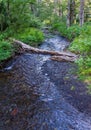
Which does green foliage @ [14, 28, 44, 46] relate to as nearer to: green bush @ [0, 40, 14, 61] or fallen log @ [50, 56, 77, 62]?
green bush @ [0, 40, 14, 61]

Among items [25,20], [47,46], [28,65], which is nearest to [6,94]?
[28,65]

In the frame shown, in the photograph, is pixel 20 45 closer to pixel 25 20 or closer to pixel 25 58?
pixel 25 58

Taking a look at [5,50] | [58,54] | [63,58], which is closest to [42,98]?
[63,58]

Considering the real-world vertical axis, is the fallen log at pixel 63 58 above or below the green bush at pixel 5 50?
below

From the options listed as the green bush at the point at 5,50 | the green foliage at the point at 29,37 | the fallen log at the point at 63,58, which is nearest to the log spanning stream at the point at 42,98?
the fallen log at the point at 63,58

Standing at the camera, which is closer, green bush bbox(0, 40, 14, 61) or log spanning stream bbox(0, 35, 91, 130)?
log spanning stream bbox(0, 35, 91, 130)

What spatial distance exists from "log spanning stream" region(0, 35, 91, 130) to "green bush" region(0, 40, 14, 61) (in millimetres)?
508

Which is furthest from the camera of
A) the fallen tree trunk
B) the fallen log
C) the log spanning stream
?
the fallen tree trunk

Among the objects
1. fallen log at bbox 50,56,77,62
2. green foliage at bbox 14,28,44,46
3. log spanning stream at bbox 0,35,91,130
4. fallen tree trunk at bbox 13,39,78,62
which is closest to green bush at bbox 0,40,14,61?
log spanning stream at bbox 0,35,91,130

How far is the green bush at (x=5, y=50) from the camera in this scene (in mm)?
10969

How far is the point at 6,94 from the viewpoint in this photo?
806 centimetres

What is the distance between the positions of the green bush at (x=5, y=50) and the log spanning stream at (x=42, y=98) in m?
0.51

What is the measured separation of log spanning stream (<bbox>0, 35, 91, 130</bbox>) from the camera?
6238 mm

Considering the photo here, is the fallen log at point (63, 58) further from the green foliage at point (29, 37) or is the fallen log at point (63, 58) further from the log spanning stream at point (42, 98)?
the green foliage at point (29, 37)
